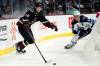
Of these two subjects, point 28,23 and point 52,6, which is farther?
point 52,6

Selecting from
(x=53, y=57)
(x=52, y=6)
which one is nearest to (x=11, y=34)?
(x=53, y=57)

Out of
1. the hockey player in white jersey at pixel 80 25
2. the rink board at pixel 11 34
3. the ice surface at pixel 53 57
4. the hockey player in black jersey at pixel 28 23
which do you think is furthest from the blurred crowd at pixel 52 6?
the hockey player in white jersey at pixel 80 25

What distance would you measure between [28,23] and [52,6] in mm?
4263

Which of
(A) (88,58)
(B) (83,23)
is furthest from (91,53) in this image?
(B) (83,23)

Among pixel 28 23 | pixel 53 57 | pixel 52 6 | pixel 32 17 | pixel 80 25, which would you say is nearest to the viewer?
pixel 53 57

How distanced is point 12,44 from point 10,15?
1042 mm

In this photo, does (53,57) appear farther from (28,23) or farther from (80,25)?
(80,25)

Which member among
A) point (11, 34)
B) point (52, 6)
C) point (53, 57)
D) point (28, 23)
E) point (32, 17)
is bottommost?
point (52, 6)

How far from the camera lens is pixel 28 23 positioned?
857cm

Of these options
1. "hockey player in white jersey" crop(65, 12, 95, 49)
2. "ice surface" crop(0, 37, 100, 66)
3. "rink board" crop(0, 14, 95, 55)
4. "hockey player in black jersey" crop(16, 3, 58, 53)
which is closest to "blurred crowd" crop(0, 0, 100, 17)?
"rink board" crop(0, 14, 95, 55)

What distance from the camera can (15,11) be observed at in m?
10.0

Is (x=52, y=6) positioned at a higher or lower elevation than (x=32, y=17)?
lower

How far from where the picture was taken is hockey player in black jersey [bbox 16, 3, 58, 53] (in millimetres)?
8327

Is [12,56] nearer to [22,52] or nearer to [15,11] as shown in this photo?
[22,52]
